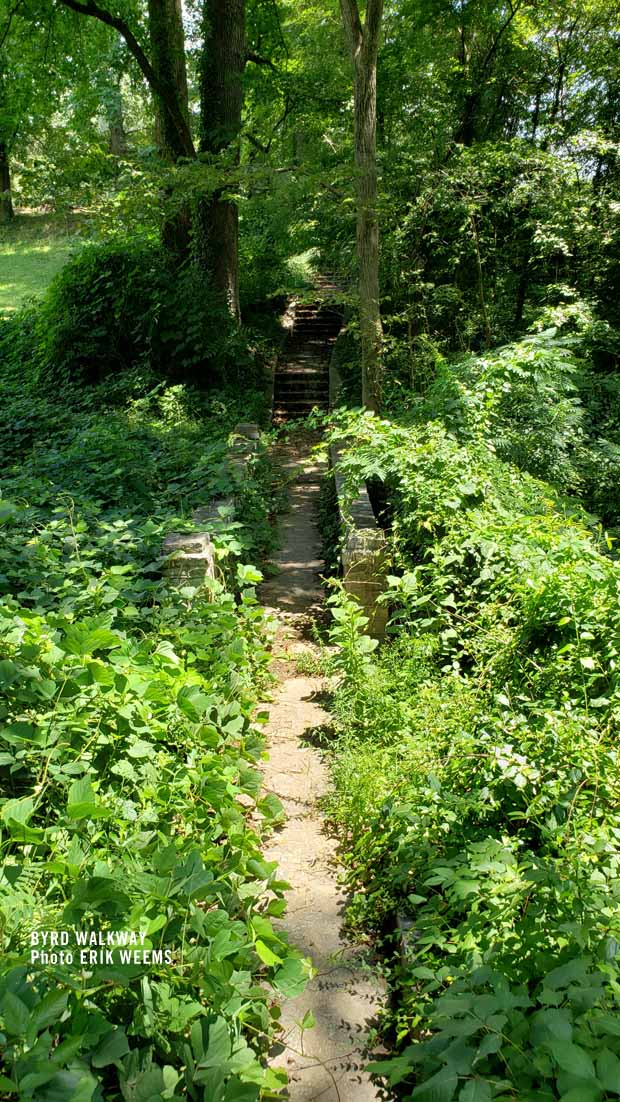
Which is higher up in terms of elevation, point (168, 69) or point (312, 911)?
point (168, 69)

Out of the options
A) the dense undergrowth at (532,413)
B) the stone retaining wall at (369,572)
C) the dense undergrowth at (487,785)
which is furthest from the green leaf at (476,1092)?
the dense undergrowth at (532,413)

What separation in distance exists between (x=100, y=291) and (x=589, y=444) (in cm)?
722

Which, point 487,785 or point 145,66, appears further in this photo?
point 145,66

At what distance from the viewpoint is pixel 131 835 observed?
7.82 feet

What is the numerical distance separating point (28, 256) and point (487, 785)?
2862cm

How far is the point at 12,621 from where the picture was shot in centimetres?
287

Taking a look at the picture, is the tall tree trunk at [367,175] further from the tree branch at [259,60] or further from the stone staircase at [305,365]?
the tree branch at [259,60]

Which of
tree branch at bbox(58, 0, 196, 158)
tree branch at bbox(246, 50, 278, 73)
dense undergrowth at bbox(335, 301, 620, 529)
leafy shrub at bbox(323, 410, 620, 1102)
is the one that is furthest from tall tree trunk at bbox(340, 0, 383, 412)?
tree branch at bbox(246, 50, 278, 73)

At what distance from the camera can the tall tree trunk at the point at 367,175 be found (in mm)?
6633

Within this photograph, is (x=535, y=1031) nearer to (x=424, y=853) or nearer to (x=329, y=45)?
(x=424, y=853)

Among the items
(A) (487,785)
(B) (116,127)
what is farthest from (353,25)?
(B) (116,127)

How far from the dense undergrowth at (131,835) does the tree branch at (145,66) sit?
305 inches

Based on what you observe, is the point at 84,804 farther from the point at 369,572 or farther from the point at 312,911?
the point at 369,572

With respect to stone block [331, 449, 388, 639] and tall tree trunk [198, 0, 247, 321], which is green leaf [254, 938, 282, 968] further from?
tall tree trunk [198, 0, 247, 321]
